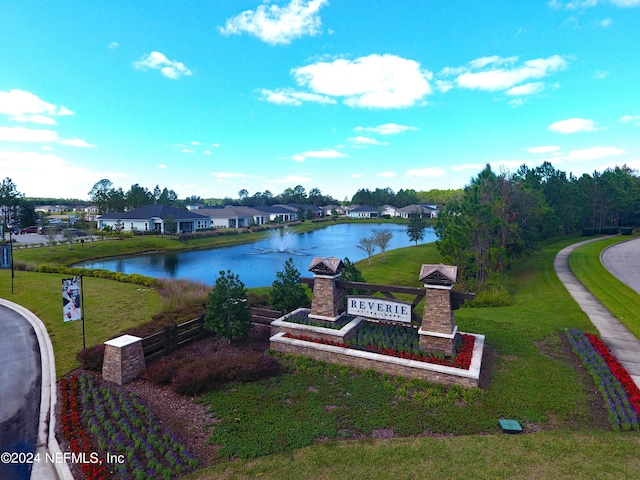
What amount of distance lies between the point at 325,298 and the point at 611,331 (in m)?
11.5

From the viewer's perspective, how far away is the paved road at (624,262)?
78.1 feet

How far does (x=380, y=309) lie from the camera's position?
12578 mm

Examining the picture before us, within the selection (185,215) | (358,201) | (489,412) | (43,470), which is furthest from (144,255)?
(358,201)

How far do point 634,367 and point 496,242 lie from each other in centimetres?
1555

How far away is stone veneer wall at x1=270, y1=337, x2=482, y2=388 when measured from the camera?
9766 mm

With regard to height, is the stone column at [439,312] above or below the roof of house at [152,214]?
below

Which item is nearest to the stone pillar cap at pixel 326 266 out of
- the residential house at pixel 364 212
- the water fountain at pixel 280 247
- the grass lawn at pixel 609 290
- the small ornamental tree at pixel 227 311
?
the small ornamental tree at pixel 227 311

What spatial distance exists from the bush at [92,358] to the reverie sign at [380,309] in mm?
8189

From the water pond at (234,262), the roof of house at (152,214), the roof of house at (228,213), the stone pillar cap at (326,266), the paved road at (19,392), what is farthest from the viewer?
the roof of house at (228,213)

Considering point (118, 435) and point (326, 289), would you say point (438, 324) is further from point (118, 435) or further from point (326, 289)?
point (118, 435)

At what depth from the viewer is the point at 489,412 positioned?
854cm

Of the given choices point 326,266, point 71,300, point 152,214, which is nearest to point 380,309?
point 326,266

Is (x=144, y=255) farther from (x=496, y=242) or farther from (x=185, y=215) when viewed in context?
(x=496, y=242)

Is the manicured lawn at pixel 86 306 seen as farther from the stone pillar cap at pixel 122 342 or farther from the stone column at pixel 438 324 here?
the stone column at pixel 438 324
